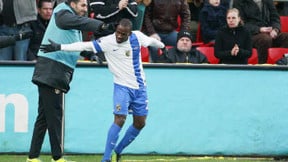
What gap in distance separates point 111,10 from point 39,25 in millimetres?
1188

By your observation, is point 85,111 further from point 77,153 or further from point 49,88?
point 49,88

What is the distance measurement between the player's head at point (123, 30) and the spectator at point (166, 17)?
3.71 m

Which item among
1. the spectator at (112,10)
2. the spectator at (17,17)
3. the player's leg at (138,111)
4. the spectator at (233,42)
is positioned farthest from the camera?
the spectator at (233,42)

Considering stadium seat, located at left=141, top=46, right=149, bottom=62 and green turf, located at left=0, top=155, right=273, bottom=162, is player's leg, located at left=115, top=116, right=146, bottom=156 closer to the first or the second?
green turf, located at left=0, top=155, right=273, bottom=162

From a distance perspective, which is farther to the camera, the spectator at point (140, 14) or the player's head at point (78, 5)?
the spectator at point (140, 14)

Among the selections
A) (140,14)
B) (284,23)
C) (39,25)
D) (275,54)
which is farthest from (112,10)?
(284,23)

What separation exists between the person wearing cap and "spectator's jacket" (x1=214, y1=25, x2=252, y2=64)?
285mm

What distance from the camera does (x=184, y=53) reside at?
45.2 ft

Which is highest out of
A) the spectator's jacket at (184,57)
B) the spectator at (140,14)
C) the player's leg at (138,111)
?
the spectator at (140,14)

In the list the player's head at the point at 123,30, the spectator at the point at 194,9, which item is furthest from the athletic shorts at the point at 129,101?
the spectator at the point at 194,9

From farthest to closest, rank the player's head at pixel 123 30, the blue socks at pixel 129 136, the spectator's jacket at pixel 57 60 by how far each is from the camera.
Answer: the blue socks at pixel 129 136 → the player's head at pixel 123 30 → the spectator's jacket at pixel 57 60

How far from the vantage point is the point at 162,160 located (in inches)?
485

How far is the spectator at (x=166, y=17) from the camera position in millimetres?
14836

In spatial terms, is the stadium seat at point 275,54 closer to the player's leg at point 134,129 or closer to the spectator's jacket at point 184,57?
the spectator's jacket at point 184,57
